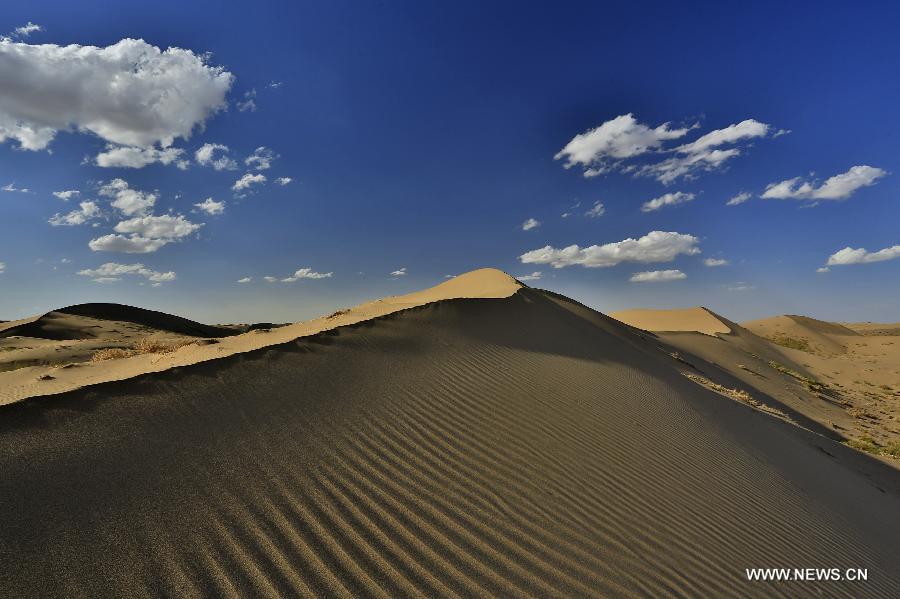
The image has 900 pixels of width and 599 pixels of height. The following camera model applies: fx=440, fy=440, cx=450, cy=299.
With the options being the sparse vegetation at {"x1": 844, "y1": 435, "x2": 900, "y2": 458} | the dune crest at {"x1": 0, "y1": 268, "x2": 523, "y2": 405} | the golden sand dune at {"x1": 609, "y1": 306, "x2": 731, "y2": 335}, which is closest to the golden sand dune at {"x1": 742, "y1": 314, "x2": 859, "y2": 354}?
the golden sand dune at {"x1": 609, "y1": 306, "x2": 731, "y2": 335}

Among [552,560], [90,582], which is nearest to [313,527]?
[90,582]

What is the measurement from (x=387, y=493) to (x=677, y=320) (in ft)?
146

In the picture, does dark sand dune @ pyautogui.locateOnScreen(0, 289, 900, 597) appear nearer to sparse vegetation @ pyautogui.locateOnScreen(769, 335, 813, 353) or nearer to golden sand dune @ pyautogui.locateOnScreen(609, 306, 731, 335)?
golden sand dune @ pyautogui.locateOnScreen(609, 306, 731, 335)

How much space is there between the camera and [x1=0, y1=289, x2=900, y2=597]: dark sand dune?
2805mm

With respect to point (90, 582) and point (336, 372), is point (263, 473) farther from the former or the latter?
point (336, 372)

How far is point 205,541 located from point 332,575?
0.86 m

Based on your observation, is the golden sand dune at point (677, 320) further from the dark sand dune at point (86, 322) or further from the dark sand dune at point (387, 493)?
the dark sand dune at point (86, 322)

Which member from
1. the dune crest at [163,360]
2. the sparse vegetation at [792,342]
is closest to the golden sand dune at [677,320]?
the sparse vegetation at [792,342]

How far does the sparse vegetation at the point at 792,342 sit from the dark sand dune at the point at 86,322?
47879 mm

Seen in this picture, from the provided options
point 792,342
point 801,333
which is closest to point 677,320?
point 792,342

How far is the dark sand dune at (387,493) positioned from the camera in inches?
110

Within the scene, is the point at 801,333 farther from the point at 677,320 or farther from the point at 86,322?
the point at 86,322

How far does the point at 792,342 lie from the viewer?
133ft

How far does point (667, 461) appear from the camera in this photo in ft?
19.9
